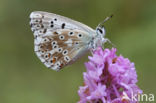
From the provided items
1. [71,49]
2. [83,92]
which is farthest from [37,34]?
[83,92]

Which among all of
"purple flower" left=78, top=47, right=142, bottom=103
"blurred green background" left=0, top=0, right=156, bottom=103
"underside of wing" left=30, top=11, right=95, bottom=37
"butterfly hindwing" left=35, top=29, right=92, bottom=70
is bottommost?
"purple flower" left=78, top=47, right=142, bottom=103

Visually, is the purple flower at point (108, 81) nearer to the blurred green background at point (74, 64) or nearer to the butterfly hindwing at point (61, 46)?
the butterfly hindwing at point (61, 46)

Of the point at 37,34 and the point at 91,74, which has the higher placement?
the point at 37,34

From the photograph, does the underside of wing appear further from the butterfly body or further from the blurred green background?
the blurred green background

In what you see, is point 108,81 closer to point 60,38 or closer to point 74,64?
point 60,38

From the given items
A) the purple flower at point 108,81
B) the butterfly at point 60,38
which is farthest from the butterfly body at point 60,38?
the purple flower at point 108,81

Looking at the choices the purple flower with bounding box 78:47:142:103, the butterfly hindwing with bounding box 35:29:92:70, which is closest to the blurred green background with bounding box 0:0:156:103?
the butterfly hindwing with bounding box 35:29:92:70

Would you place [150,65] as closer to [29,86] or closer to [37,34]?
[29,86]
